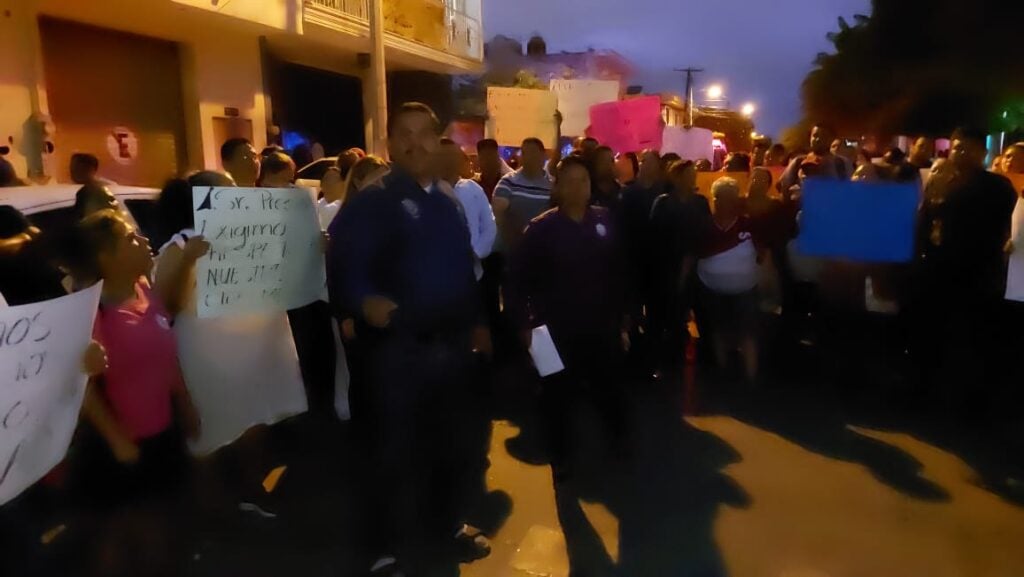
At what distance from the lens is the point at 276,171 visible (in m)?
4.93

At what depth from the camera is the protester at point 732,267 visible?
665 cm

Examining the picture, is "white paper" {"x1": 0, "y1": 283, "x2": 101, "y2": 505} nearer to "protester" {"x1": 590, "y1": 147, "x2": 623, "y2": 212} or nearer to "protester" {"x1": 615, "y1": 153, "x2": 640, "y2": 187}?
"protester" {"x1": 590, "y1": 147, "x2": 623, "y2": 212}

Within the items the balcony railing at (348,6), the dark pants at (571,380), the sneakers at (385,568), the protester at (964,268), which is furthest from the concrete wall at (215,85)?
the protester at (964,268)

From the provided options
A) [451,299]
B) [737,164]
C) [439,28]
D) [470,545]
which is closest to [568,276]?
[451,299]

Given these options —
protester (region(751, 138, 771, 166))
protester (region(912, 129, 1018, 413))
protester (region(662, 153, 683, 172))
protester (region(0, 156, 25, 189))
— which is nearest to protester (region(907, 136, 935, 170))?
protester (region(912, 129, 1018, 413))

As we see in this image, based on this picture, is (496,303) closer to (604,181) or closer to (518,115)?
(604,181)

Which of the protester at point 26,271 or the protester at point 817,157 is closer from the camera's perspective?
the protester at point 26,271

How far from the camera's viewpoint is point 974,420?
5918 mm

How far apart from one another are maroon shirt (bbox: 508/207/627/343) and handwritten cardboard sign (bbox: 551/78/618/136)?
6.52 metres

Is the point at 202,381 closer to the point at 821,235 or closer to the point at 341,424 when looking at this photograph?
the point at 341,424

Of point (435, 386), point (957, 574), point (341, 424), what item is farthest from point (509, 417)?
point (957, 574)

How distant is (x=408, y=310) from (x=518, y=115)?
6.71m

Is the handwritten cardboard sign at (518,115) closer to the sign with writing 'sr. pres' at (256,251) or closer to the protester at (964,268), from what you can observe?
the protester at (964,268)

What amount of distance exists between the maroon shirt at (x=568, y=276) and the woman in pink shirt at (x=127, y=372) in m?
2.00
